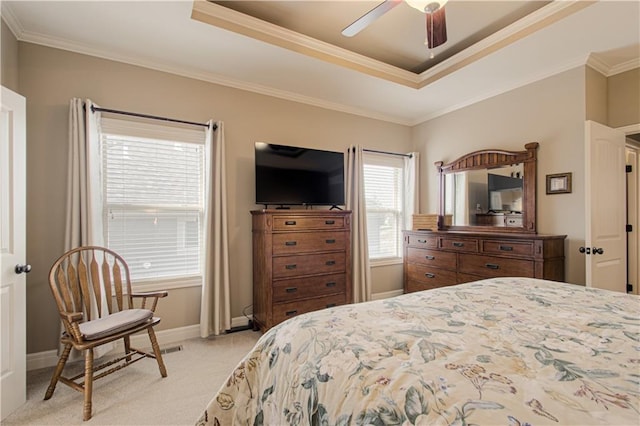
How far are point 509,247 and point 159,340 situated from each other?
3.58 metres

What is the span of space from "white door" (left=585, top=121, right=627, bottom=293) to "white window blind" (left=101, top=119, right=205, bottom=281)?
144 inches

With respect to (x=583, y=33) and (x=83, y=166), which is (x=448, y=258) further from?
(x=83, y=166)

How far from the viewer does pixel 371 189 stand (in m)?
4.29

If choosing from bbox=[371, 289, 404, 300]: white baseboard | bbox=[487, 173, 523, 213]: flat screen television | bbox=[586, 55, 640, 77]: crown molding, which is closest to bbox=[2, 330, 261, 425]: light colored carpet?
bbox=[371, 289, 404, 300]: white baseboard

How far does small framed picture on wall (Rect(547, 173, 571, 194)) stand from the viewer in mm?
2961

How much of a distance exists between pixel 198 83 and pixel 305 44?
1206 mm

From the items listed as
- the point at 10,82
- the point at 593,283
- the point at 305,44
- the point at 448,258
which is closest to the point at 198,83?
the point at 305,44

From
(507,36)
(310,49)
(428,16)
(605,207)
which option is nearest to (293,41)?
(310,49)

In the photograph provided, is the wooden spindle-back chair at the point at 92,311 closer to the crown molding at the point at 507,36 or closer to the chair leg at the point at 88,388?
the chair leg at the point at 88,388

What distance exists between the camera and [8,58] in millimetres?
2238

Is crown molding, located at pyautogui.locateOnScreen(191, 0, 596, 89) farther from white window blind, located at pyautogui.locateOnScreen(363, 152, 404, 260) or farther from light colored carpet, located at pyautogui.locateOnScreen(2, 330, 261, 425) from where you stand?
light colored carpet, located at pyautogui.locateOnScreen(2, 330, 261, 425)

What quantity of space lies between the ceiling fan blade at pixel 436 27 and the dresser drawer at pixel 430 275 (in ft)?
8.22

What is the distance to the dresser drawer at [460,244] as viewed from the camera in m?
3.29

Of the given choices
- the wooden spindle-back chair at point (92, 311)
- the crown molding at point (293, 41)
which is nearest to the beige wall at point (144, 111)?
the wooden spindle-back chair at point (92, 311)
